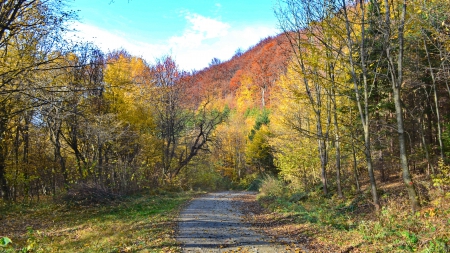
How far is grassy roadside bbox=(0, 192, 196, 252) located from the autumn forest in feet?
4.44

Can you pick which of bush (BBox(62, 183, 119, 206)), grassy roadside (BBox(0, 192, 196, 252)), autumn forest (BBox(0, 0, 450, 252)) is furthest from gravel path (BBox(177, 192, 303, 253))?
bush (BBox(62, 183, 119, 206))

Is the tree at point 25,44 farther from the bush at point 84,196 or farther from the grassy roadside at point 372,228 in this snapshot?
the grassy roadside at point 372,228

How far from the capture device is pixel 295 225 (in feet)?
33.2

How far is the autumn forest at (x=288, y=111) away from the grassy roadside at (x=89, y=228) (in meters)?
1.35

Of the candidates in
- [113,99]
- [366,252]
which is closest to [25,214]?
[113,99]

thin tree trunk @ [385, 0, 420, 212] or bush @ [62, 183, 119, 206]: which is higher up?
thin tree trunk @ [385, 0, 420, 212]

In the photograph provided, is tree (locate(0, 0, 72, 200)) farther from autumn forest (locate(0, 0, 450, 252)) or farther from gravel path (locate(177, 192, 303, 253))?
gravel path (locate(177, 192, 303, 253))

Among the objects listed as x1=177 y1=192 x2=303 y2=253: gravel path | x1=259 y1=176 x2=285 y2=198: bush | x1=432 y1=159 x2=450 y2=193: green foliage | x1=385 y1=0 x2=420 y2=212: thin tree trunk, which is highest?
x1=385 y1=0 x2=420 y2=212: thin tree trunk

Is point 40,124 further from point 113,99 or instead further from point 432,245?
point 432,245

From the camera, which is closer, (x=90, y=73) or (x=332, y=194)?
(x=332, y=194)

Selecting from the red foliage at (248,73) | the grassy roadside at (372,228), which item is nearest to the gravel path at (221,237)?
the grassy roadside at (372,228)

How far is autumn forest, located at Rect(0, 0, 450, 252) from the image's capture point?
9172mm

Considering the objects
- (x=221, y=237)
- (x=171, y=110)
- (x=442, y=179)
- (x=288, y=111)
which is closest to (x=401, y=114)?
(x=442, y=179)

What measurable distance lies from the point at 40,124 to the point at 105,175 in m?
4.61
